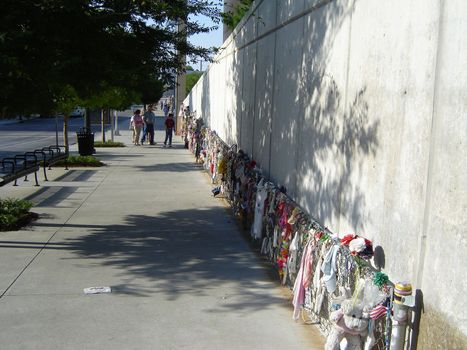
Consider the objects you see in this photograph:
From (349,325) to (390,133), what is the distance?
3.99 feet

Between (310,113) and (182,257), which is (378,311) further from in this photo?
(182,257)

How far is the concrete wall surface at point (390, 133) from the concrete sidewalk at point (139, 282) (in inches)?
40.4

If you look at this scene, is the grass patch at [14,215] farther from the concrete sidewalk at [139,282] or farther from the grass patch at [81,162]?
the grass patch at [81,162]

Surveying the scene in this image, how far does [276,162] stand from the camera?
23.4 feet

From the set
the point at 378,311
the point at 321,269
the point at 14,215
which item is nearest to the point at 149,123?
the point at 14,215

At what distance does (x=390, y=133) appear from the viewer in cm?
364

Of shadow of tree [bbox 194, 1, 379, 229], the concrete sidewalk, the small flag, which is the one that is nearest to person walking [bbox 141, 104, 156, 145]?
the concrete sidewalk

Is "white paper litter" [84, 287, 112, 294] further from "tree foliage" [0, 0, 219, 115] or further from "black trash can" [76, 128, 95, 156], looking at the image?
"black trash can" [76, 128, 95, 156]

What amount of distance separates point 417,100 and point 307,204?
2.43 meters

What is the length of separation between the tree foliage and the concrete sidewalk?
1.94 m

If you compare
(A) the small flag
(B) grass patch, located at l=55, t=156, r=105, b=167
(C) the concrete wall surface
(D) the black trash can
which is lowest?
(B) grass patch, located at l=55, t=156, r=105, b=167

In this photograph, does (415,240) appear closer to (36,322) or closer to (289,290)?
(289,290)

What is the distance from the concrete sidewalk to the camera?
461cm

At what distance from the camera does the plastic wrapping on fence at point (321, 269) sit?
12.0 ft
